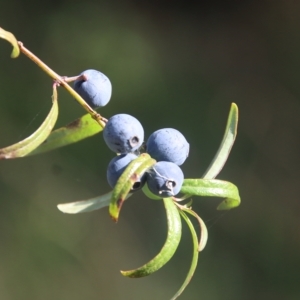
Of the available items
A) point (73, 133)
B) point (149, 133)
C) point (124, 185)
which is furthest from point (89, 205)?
point (149, 133)

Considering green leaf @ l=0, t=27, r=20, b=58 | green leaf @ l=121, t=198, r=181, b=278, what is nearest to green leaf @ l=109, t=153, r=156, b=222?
green leaf @ l=121, t=198, r=181, b=278

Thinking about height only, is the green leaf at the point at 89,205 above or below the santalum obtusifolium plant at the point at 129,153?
below

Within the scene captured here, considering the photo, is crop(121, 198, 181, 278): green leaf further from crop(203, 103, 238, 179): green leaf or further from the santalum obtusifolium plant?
crop(203, 103, 238, 179): green leaf

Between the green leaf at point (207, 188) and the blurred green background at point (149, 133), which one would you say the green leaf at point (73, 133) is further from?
the blurred green background at point (149, 133)

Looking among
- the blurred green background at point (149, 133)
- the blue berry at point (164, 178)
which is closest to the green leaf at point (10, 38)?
the blue berry at point (164, 178)

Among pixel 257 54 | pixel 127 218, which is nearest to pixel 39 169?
pixel 127 218
